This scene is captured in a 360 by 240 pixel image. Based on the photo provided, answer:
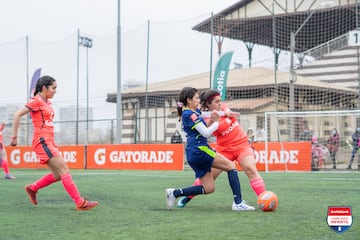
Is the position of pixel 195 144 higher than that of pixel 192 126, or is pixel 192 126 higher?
pixel 192 126

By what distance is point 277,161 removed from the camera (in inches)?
848

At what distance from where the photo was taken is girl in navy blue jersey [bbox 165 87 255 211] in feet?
25.7

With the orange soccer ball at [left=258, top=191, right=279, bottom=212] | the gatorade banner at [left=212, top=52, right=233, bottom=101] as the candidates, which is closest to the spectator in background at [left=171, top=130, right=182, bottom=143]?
the gatorade banner at [left=212, top=52, right=233, bottom=101]

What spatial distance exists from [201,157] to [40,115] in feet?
7.03

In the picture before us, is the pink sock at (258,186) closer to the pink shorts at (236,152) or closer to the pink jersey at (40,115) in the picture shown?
the pink shorts at (236,152)

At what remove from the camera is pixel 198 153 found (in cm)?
788

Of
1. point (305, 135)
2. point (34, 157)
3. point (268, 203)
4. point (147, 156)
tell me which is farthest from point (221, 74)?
point (268, 203)

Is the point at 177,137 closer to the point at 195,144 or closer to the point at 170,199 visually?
the point at 170,199

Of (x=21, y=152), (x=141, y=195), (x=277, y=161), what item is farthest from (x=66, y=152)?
(x=141, y=195)

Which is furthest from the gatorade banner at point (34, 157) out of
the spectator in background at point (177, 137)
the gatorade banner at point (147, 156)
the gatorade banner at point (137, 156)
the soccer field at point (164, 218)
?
the soccer field at point (164, 218)

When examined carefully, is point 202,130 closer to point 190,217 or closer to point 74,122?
point 190,217

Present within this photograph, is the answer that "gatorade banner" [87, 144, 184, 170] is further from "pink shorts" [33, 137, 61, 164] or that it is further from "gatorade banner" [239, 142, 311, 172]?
"pink shorts" [33, 137, 61, 164]

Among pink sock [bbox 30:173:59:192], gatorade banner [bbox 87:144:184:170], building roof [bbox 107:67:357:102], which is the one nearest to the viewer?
pink sock [bbox 30:173:59:192]

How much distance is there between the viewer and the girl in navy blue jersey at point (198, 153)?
7.83 metres
